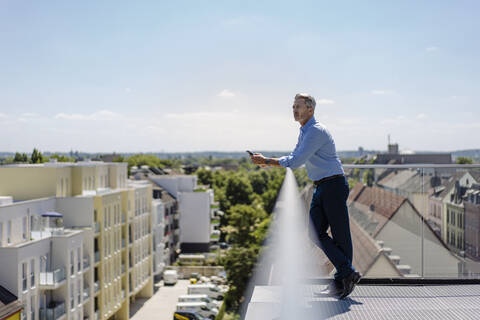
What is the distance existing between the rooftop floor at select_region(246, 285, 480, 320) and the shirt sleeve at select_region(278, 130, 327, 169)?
1.23 m

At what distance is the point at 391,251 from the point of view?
21.1ft

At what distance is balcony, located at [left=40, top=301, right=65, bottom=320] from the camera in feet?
76.3

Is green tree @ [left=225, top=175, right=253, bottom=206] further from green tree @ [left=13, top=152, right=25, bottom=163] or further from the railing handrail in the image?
the railing handrail

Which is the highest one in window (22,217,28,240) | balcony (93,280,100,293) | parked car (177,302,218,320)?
window (22,217,28,240)

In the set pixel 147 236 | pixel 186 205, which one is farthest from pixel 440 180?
pixel 186 205

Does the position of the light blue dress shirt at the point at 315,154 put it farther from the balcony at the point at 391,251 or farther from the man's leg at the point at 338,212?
the balcony at the point at 391,251

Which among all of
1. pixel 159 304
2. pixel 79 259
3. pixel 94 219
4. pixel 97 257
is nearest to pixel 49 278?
pixel 79 259

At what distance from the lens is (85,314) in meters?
28.4

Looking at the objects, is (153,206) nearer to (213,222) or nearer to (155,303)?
(155,303)

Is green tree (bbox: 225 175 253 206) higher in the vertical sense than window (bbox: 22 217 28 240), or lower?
lower

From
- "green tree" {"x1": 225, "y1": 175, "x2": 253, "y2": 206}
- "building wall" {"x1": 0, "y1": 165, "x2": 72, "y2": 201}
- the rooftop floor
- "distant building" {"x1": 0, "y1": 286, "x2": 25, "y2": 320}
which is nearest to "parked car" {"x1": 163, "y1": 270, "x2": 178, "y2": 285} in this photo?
"building wall" {"x1": 0, "y1": 165, "x2": 72, "y2": 201}

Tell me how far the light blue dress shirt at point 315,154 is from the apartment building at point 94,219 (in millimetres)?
20351

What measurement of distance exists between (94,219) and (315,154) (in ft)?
88.9

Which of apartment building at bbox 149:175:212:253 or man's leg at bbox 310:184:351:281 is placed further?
apartment building at bbox 149:175:212:253
